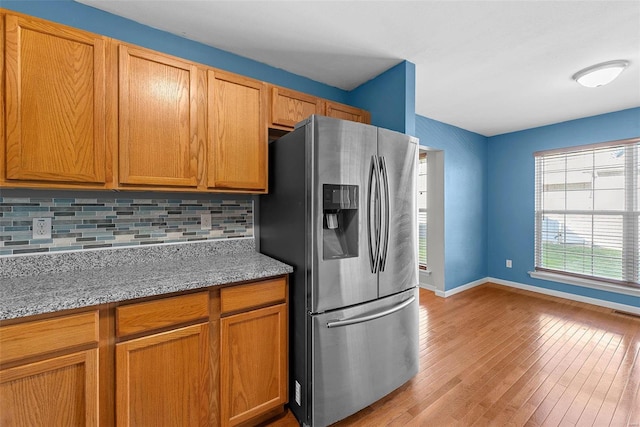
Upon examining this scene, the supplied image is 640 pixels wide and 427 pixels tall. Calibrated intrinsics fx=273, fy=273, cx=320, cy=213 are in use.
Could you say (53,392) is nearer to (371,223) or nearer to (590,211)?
(371,223)

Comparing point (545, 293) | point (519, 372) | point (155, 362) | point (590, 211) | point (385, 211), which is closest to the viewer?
point (155, 362)

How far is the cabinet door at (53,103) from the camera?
125cm

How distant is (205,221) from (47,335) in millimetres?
1081

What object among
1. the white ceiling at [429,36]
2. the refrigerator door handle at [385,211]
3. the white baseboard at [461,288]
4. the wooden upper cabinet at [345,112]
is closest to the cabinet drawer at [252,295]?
the refrigerator door handle at [385,211]

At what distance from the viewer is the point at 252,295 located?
1.57 metres

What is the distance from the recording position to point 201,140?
1.70m

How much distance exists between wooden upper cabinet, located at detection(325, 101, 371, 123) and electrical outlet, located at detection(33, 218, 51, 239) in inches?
77.3

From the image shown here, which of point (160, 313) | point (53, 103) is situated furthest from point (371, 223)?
point (53, 103)

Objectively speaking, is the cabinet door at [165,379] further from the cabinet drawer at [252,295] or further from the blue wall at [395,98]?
the blue wall at [395,98]

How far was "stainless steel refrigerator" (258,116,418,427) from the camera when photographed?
1562 millimetres

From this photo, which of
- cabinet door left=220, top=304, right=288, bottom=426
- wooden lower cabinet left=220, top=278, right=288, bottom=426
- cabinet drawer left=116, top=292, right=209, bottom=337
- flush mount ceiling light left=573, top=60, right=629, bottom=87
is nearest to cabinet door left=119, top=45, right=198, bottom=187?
cabinet drawer left=116, top=292, right=209, bottom=337

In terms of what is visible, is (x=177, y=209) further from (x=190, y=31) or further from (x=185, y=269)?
(x=190, y=31)

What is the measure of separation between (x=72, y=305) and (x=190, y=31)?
1828mm

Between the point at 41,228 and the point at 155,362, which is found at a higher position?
the point at 41,228
